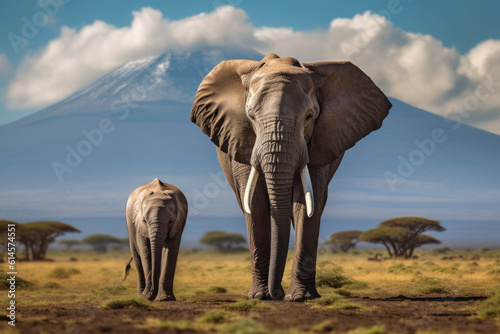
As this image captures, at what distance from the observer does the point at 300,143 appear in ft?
41.6

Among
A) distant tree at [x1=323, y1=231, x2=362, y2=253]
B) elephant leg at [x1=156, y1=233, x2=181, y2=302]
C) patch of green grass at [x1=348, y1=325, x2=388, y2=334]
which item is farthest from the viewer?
distant tree at [x1=323, y1=231, x2=362, y2=253]

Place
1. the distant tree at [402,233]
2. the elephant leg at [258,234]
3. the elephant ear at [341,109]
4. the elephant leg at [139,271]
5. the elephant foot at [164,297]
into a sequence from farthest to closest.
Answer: the distant tree at [402,233], the elephant leg at [139,271], the elephant foot at [164,297], the elephant ear at [341,109], the elephant leg at [258,234]

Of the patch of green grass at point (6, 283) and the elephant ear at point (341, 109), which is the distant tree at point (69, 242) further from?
the elephant ear at point (341, 109)

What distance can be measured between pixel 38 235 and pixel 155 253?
47.8 m

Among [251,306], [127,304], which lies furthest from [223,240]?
[251,306]

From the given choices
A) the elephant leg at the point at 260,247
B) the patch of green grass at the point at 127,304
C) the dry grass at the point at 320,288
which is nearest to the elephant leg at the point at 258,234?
the elephant leg at the point at 260,247

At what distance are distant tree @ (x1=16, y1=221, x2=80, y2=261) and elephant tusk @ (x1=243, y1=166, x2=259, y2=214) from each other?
48.6m

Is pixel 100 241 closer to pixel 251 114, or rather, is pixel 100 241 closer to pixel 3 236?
pixel 3 236

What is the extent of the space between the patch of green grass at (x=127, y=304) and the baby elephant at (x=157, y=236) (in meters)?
2.48

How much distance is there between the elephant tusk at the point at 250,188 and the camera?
43.2ft

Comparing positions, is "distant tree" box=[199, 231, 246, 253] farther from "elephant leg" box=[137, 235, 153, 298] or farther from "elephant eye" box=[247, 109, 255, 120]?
"elephant eye" box=[247, 109, 255, 120]

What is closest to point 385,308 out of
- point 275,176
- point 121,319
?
point 275,176

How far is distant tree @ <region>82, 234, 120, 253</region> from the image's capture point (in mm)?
93812

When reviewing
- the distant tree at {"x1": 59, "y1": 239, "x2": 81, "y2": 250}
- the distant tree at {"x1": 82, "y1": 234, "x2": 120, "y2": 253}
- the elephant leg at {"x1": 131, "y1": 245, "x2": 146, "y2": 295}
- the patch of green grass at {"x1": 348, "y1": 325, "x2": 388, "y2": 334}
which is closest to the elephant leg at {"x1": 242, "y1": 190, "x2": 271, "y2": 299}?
the elephant leg at {"x1": 131, "y1": 245, "x2": 146, "y2": 295}
